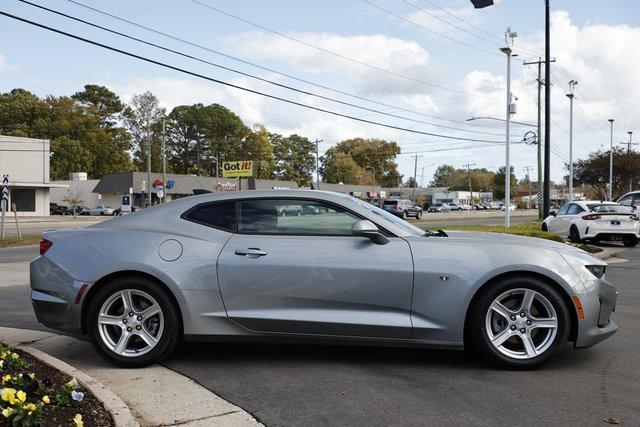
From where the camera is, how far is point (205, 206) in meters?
4.93

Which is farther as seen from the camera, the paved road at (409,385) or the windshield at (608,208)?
the windshield at (608,208)

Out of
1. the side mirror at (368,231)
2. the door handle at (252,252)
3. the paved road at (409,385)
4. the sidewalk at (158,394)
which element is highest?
the side mirror at (368,231)

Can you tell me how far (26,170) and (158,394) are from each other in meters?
54.0

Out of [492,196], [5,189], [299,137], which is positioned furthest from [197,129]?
[492,196]

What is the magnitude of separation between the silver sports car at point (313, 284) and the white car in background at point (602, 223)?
13631 mm

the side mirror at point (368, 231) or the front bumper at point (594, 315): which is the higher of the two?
the side mirror at point (368, 231)

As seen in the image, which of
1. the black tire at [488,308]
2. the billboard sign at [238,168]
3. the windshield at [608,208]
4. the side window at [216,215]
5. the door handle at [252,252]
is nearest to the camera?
the black tire at [488,308]

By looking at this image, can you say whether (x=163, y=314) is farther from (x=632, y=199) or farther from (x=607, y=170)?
(x=607, y=170)

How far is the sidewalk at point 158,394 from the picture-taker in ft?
11.8

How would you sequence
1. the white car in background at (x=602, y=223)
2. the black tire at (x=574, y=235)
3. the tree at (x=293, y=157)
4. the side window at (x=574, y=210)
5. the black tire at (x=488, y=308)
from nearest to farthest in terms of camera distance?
the black tire at (x=488, y=308) < the white car in background at (x=602, y=223) < the black tire at (x=574, y=235) < the side window at (x=574, y=210) < the tree at (x=293, y=157)

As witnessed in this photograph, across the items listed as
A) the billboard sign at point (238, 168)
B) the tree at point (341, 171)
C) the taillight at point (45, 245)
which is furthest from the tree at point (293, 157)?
the taillight at point (45, 245)

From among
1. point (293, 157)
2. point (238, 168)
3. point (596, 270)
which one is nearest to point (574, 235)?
point (596, 270)

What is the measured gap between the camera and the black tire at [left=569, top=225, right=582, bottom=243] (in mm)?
17591

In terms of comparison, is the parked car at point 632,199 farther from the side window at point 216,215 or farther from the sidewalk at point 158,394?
the sidewalk at point 158,394
